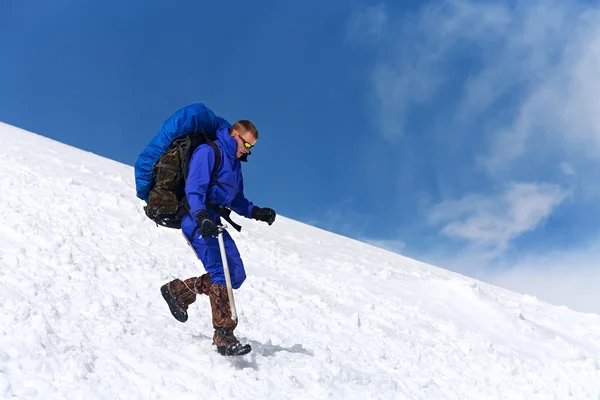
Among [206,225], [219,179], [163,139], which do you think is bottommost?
[206,225]

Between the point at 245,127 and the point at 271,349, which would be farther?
the point at 271,349

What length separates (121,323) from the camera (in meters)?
5.82

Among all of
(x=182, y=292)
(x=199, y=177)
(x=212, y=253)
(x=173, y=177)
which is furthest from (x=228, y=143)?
(x=182, y=292)

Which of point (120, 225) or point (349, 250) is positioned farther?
point (349, 250)

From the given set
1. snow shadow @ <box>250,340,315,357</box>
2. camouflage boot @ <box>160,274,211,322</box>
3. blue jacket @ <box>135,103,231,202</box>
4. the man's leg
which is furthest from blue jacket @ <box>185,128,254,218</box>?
snow shadow @ <box>250,340,315,357</box>

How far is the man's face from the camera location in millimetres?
5324

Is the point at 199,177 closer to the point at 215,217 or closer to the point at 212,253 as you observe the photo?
the point at 215,217

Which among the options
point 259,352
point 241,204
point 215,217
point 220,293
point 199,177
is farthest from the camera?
point 241,204

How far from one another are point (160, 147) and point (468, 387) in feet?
13.9

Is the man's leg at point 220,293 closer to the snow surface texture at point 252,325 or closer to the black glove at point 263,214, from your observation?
the snow surface texture at point 252,325

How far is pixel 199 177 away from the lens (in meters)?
4.98

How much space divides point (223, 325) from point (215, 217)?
1024mm

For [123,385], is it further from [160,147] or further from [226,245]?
[160,147]

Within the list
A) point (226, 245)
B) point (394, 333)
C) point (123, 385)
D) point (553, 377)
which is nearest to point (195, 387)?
point (123, 385)
